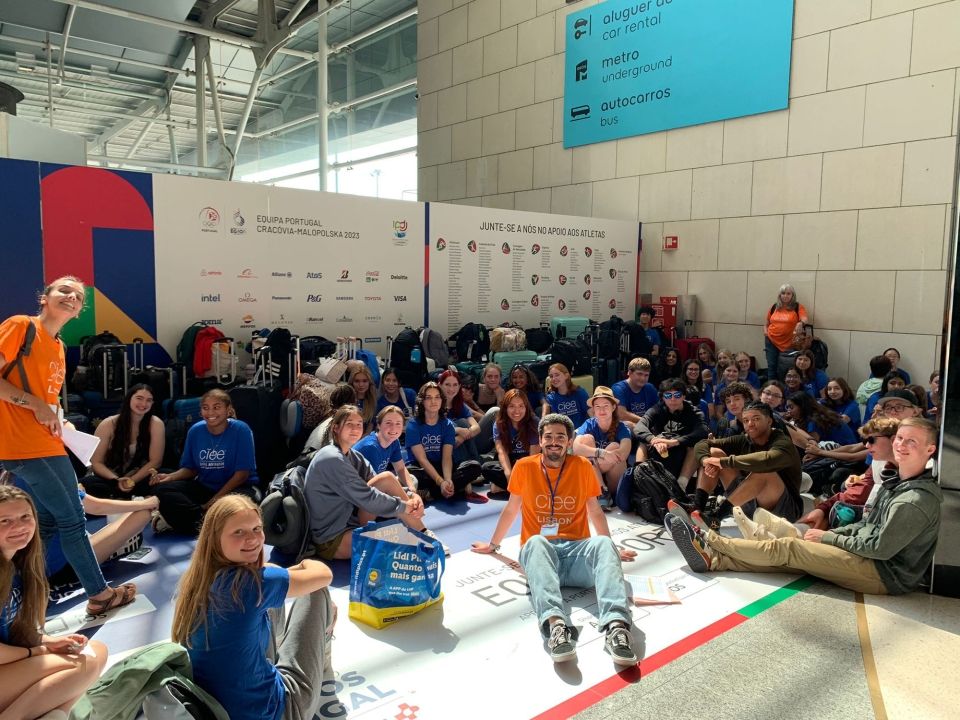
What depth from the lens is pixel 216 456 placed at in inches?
193

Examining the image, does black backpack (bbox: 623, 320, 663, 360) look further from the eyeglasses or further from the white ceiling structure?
the white ceiling structure

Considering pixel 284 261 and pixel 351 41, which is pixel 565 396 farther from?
pixel 351 41

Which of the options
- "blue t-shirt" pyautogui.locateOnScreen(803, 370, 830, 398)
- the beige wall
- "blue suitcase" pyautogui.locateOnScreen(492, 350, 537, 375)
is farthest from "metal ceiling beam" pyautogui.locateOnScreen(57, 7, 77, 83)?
"blue t-shirt" pyautogui.locateOnScreen(803, 370, 830, 398)

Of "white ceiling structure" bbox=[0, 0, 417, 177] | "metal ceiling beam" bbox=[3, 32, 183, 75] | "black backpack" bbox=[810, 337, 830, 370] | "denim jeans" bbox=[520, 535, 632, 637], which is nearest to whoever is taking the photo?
"denim jeans" bbox=[520, 535, 632, 637]

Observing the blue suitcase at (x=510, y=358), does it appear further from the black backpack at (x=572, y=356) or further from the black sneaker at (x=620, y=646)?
the black sneaker at (x=620, y=646)

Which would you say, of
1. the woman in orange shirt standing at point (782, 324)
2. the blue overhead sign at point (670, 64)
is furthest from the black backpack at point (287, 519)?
the blue overhead sign at point (670, 64)

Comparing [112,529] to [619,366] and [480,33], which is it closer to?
[619,366]

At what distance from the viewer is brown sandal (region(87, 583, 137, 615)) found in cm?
361

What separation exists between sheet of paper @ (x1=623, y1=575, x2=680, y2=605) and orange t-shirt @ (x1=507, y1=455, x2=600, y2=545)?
1.36 ft

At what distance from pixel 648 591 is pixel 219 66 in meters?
18.6

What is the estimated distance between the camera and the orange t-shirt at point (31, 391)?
322cm

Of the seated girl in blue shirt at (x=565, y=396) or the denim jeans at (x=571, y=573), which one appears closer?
the denim jeans at (x=571, y=573)

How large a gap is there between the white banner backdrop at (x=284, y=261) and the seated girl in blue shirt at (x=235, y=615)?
5612 mm

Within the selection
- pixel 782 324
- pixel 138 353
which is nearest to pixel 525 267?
pixel 782 324
